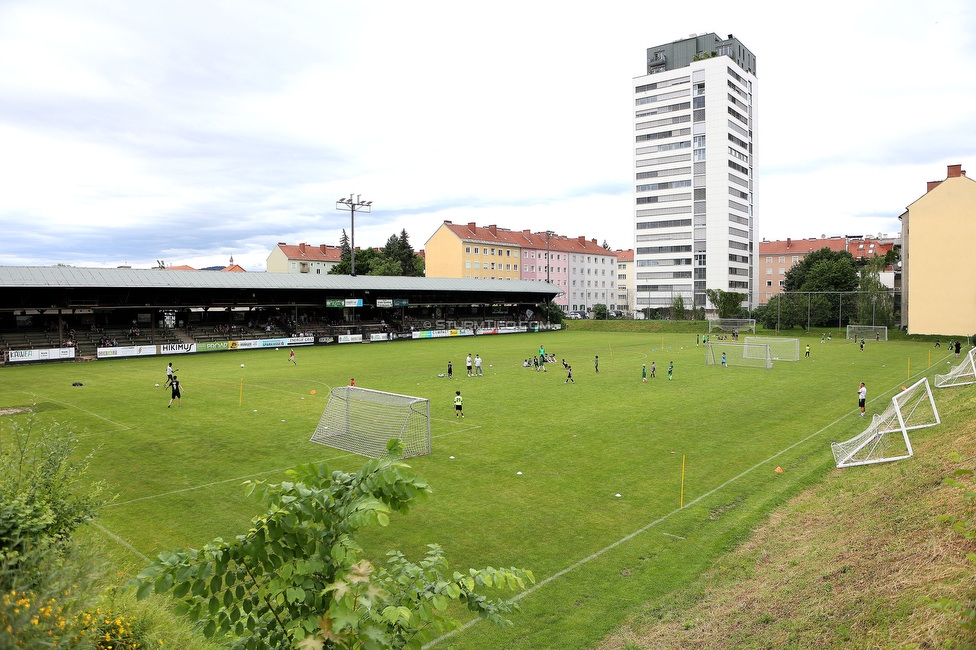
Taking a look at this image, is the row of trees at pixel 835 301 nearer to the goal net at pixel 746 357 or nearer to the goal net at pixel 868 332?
the goal net at pixel 868 332

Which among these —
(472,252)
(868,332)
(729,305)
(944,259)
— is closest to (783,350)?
(868,332)

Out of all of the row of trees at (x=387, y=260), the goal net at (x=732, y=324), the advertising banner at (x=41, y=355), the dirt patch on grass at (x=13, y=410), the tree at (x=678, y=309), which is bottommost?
the dirt patch on grass at (x=13, y=410)

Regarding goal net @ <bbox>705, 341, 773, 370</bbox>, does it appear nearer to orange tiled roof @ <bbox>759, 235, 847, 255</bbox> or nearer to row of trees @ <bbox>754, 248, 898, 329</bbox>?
row of trees @ <bbox>754, 248, 898, 329</bbox>

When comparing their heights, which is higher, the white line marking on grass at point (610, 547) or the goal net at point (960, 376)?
the goal net at point (960, 376)

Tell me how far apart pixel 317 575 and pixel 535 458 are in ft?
45.6

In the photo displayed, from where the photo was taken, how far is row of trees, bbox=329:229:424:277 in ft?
322

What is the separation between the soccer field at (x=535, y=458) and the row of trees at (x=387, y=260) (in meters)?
59.8

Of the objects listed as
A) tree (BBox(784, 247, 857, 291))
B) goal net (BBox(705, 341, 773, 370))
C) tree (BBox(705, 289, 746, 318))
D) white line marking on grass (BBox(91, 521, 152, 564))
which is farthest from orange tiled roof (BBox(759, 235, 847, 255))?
white line marking on grass (BBox(91, 521, 152, 564))

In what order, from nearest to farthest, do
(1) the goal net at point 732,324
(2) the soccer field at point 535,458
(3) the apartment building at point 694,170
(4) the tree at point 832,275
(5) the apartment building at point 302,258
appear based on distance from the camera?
(2) the soccer field at point 535,458
(1) the goal net at point 732,324
(4) the tree at point 832,275
(3) the apartment building at point 694,170
(5) the apartment building at point 302,258

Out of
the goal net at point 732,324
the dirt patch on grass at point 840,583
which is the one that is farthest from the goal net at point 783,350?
the dirt patch on grass at point 840,583

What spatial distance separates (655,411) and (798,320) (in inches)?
2282

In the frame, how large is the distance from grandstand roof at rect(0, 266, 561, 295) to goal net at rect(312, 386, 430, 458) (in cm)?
4030

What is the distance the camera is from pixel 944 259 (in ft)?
199

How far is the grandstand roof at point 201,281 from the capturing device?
48.1 metres
